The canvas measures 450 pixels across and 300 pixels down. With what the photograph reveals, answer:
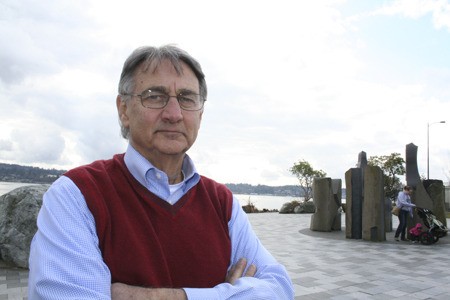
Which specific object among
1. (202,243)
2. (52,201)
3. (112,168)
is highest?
(112,168)

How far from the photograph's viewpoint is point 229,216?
1918 millimetres

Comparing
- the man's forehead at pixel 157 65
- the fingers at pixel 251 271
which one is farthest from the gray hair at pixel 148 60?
the fingers at pixel 251 271

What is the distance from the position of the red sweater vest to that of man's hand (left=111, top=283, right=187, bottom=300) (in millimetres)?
49

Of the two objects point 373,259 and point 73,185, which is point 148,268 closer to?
point 73,185

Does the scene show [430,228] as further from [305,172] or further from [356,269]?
[305,172]

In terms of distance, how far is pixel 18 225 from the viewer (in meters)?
6.80

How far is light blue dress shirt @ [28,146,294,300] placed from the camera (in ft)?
4.34

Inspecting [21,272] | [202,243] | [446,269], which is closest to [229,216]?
[202,243]

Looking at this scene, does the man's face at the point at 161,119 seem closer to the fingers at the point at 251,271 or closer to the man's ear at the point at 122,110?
the man's ear at the point at 122,110

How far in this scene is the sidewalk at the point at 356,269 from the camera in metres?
5.52

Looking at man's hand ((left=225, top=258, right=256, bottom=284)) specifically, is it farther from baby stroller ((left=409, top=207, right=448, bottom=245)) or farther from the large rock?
baby stroller ((left=409, top=207, right=448, bottom=245))

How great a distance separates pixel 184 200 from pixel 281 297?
2.03ft

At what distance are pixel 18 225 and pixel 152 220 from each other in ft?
20.7

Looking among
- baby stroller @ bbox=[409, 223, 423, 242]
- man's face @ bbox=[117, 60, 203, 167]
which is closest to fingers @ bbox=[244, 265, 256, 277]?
man's face @ bbox=[117, 60, 203, 167]
